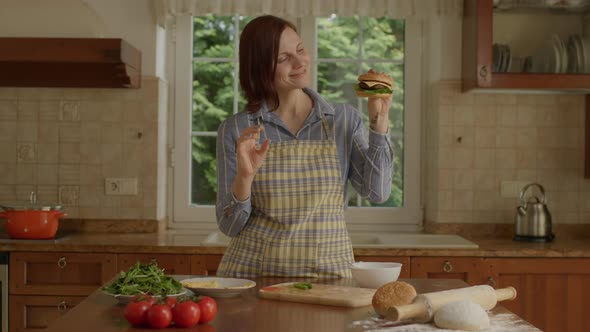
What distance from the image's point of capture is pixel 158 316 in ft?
5.36

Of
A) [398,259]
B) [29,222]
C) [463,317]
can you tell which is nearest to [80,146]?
[29,222]

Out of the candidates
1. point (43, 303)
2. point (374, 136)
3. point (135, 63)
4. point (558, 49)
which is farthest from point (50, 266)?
point (558, 49)

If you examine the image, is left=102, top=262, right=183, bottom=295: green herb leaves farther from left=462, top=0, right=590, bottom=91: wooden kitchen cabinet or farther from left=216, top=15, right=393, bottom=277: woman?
left=462, top=0, right=590, bottom=91: wooden kitchen cabinet

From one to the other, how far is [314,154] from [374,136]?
21 centimetres

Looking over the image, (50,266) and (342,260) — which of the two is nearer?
(342,260)

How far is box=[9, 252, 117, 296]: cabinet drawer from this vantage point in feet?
11.3

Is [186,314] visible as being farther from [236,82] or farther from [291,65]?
[236,82]

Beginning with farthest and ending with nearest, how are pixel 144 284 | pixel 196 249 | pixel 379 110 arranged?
pixel 196 249, pixel 379 110, pixel 144 284

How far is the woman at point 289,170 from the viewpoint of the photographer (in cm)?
227

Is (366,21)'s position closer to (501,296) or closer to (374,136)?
(374,136)

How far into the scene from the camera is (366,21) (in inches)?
167

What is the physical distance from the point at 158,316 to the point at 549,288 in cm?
228

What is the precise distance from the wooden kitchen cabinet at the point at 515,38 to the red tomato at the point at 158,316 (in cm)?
247

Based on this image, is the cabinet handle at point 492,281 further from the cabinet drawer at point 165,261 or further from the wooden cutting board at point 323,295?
the wooden cutting board at point 323,295
